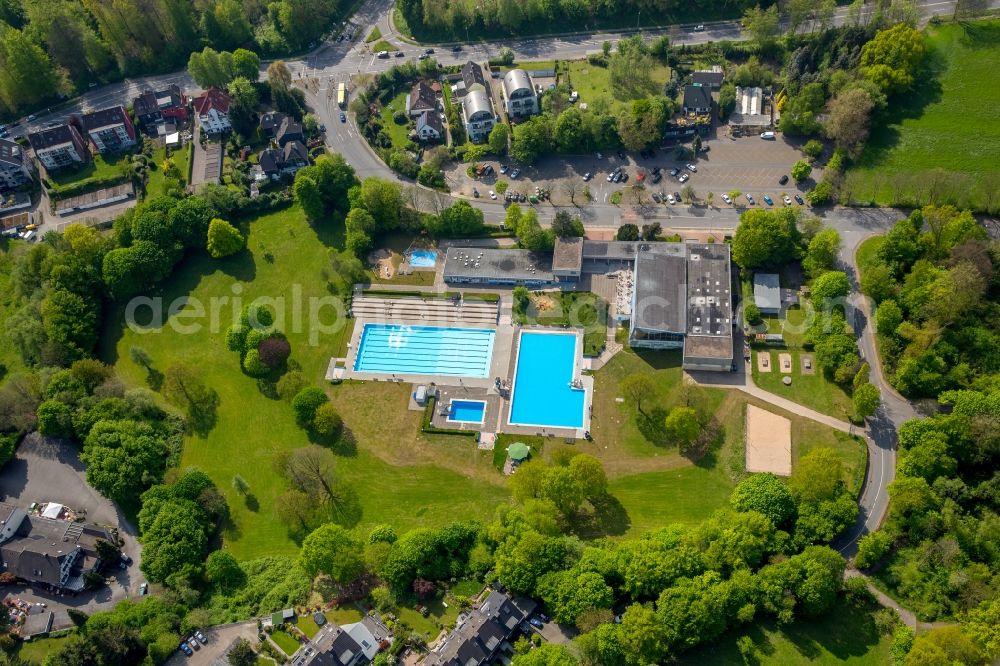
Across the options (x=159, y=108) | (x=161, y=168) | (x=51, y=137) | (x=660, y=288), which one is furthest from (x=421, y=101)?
(x=51, y=137)

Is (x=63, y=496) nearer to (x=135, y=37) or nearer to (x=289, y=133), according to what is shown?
(x=289, y=133)

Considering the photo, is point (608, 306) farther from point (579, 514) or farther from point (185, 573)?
point (185, 573)

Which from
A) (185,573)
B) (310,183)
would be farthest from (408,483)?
(310,183)

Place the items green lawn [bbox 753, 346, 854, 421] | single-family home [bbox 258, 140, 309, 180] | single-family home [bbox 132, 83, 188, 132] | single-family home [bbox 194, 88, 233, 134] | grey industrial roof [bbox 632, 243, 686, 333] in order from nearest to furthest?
green lawn [bbox 753, 346, 854, 421] → grey industrial roof [bbox 632, 243, 686, 333] → single-family home [bbox 258, 140, 309, 180] → single-family home [bbox 194, 88, 233, 134] → single-family home [bbox 132, 83, 188, 132]

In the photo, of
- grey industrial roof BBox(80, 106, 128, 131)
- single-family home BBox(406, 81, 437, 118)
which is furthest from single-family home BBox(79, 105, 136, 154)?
single-family home BBox(406, 81, 437, 118)

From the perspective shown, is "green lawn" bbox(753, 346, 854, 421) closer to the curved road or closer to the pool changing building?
the curved road

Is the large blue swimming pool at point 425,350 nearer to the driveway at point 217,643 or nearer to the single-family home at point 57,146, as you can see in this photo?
the driveway at point 217,643
